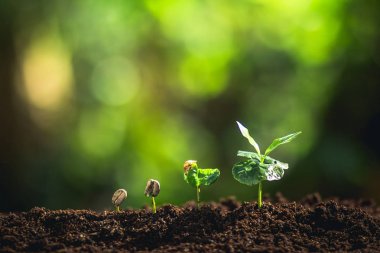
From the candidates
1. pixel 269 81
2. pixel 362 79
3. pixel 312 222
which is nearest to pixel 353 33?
pixel 362 79

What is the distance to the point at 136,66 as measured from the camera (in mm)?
5203

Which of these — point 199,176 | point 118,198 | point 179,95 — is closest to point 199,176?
point 199,176

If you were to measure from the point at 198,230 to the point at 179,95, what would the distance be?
12.1 ft

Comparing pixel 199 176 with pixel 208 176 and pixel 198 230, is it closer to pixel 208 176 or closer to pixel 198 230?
pixel 208 176

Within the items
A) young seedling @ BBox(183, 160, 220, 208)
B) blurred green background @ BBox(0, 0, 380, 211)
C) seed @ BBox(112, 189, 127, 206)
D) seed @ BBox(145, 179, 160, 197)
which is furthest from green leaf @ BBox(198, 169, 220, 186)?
blurred green background @ BBox(0, 0, 380, 211)

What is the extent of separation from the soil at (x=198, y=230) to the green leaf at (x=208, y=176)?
3.2 inches

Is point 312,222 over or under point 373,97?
under

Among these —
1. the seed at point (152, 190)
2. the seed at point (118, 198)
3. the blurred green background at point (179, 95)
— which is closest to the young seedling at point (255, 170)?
the seed at point (152, 190)

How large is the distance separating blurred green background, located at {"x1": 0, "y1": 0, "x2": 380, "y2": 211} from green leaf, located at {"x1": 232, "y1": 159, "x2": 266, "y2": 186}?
9.96 ft

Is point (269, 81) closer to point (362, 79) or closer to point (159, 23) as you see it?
point (362, 79)

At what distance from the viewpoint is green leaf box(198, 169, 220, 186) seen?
1.65m

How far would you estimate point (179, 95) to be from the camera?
204 inches

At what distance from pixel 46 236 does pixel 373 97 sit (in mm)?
3700

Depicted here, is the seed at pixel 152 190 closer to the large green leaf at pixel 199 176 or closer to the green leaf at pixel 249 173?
the large green leaf at pixel 199 176
